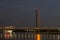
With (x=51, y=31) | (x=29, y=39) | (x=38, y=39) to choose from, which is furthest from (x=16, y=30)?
(x=38, y=39)

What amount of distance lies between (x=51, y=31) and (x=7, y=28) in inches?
585

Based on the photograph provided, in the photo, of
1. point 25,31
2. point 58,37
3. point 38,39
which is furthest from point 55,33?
point 38,39

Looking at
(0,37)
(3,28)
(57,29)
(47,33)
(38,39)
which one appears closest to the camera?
(38,39)

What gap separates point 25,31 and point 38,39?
2066 inches

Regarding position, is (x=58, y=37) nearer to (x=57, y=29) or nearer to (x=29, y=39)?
(x=57, y=29)

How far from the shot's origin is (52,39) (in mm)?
61562

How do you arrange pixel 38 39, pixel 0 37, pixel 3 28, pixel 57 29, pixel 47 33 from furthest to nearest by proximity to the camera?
pixel 0 37, pixel 3 28, pixel 47 33, pixel 57 29, pixel 38 39

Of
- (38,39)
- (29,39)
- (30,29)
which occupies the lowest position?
(29,39)

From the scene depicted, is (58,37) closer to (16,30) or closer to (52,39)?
(52,39)

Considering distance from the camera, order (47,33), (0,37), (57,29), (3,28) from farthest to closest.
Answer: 1. (0,37)
2. (3,28)
3. (47,33)
4. (57,29)

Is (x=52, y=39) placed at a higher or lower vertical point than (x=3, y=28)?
lower

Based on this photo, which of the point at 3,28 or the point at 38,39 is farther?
the point at 3,28

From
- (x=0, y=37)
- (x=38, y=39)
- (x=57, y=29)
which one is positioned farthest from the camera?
(x=0, y=37)

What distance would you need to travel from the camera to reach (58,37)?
2169 inches
